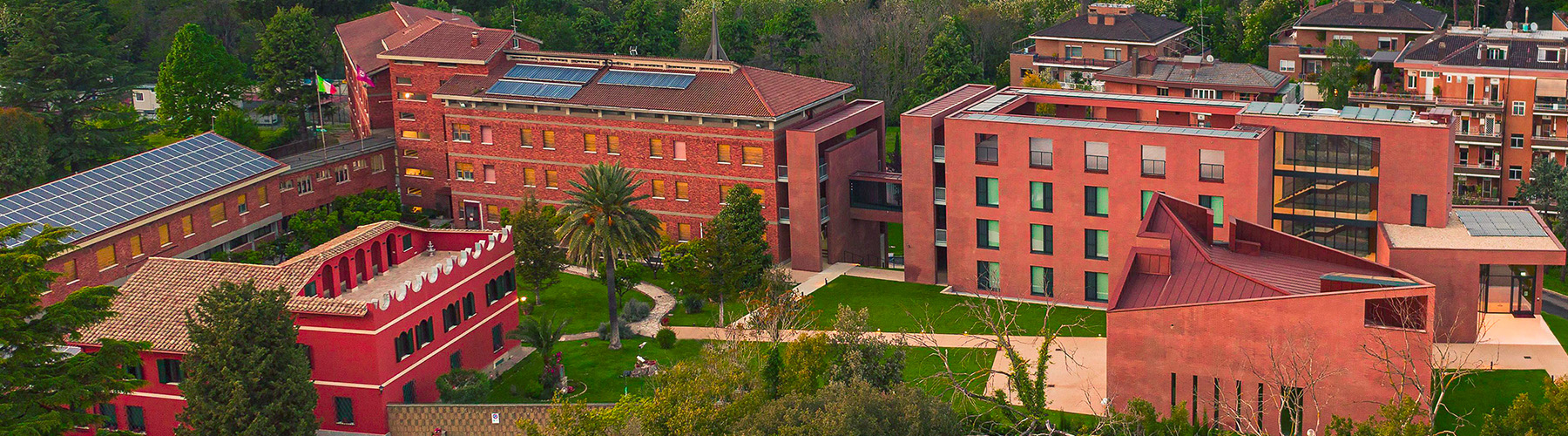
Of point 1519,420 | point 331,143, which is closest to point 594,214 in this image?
point 1519,420

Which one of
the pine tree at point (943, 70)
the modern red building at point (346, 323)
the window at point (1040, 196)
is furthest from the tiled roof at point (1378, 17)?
the modern red building at point (346, 323)

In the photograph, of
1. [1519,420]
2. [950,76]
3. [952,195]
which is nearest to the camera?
[1519,420]

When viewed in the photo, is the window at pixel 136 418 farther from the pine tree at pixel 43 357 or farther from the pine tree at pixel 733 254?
the pine tree at pixel 733 254

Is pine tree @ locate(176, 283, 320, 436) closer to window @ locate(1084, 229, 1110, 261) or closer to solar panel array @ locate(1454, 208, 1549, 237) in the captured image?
window @ locate(1084, 229, 1110, 261)

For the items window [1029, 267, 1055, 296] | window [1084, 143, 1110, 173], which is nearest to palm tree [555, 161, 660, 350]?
window [1029, 267, 1055, 296]

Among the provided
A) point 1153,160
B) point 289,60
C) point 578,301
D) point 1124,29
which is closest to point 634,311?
point 578,301

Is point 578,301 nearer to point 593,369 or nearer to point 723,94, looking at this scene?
point 593,369

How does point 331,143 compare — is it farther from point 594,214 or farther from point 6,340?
point 6,340
